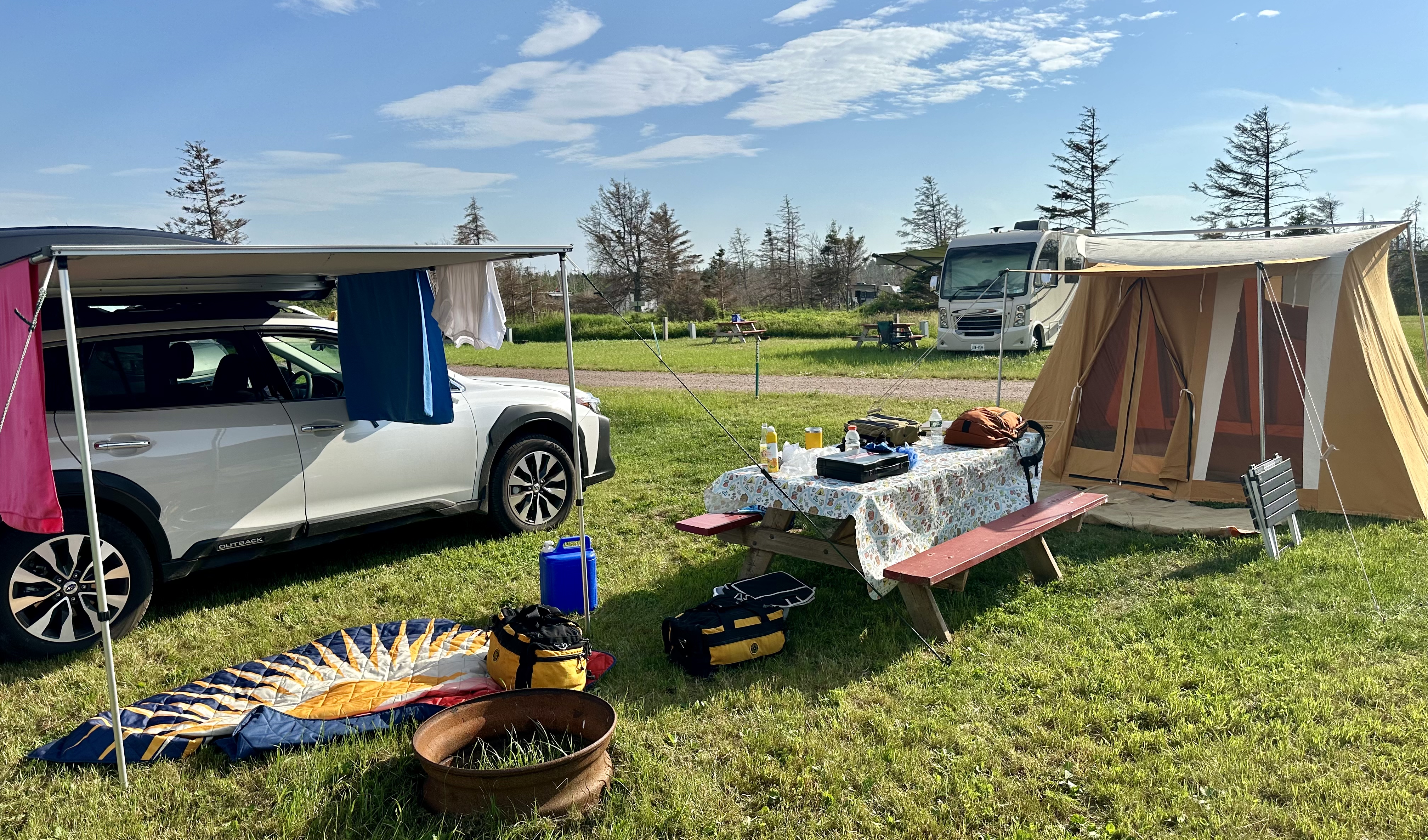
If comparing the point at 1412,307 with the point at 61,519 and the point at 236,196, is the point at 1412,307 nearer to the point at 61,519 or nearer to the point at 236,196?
the point at 61,519

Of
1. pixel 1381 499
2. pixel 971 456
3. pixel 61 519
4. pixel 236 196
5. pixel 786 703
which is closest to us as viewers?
pixel 61 519

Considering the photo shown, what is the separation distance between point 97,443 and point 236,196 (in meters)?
42.0

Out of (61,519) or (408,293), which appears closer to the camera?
(61,519)

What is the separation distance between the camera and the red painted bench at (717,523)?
4773 millimetres

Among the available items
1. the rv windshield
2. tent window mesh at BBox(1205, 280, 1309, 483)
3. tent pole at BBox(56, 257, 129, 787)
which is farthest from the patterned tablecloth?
the rv windshield

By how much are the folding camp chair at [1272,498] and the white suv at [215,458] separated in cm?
446

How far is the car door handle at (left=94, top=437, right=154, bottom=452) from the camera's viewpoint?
443 centimetres

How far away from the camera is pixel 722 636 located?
13.5ft

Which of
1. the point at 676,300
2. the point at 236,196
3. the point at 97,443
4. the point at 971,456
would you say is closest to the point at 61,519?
the point at 97,443

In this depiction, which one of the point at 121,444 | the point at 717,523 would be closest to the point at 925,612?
the point at 717,523

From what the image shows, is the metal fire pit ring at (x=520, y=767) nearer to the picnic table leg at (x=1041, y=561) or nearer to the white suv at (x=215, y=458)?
the white suv at (x=215, y=458)

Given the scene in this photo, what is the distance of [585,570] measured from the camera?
457 centimetres

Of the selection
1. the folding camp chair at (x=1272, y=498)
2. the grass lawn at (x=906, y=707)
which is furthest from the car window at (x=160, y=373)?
the folding camp chair at (x=1272, y=498)

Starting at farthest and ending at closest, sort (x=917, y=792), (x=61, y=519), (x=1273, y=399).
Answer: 1. (x=1273, y=399)
2. (x=61, y=519)
3. (x=917, y=792)
